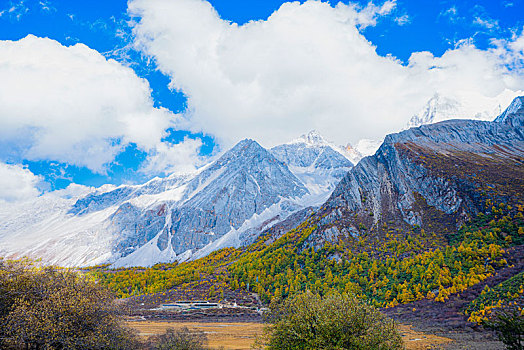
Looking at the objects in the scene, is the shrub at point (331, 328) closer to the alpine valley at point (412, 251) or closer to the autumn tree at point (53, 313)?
the alpine valley at point (412, 251)

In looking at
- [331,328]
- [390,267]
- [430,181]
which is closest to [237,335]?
[331,328]

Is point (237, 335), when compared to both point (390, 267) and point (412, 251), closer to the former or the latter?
point (390, 267)

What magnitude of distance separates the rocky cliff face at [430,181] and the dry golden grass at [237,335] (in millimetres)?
56412

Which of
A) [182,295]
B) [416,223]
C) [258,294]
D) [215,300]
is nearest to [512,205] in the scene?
[416,223]

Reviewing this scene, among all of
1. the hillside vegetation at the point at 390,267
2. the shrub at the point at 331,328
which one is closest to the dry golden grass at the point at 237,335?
the hillside vegetation at the point at 390,267

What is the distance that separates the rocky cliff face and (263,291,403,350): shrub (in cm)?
8393

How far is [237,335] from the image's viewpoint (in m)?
54.3

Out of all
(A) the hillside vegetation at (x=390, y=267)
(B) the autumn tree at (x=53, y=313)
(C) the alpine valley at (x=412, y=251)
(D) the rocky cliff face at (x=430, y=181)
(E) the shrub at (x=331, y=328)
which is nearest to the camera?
(B) the autumn tree at (x=53, y=313)

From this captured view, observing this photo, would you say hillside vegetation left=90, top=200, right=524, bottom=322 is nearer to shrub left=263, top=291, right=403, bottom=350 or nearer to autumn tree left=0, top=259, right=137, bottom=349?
shrub left=263, top=291, right=403, bottom=350

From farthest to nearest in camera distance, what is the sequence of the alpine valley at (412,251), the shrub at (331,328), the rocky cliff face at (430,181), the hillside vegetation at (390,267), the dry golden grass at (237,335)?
the rocky cliff face at (430,181)
the hillside vegetation at (390,267)
the alpine valley at (412,251)
the dry golden grass at (237,335)
the shrub at (331,328)

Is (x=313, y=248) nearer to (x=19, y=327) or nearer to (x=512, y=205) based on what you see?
(x=512, y=205)

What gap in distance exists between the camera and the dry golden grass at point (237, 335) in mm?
43844

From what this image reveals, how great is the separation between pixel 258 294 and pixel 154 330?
4886cm

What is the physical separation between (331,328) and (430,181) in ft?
350
